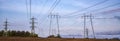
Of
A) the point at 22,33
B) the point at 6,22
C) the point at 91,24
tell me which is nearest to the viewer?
the point at 91,24

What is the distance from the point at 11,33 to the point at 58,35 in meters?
42.7

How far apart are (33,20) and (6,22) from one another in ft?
39.7

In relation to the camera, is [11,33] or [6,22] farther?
[11,33]

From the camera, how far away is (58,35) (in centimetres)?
6881

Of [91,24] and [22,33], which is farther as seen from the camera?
[22,33]

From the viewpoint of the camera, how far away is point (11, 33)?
103875 mm

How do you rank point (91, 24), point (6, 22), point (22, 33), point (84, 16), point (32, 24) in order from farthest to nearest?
point (22, 33), point (6, 22), point (32, 24), point (84, 16), point (91, 24)

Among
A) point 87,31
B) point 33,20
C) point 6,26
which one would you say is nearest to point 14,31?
point 6,26

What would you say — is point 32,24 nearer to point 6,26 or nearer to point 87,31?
point 6,26

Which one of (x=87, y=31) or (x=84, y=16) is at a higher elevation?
(x=84, y=16)

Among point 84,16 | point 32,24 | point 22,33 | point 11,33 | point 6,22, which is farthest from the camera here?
point 22,33

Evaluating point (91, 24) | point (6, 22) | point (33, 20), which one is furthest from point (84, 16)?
point (6, 22)

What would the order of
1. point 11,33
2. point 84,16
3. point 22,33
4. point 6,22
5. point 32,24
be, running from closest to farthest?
point 84,16, point 32,24, point 6,22, point 11,33, point 22,33

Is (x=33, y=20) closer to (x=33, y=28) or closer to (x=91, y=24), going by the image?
(x=33, y=28)
